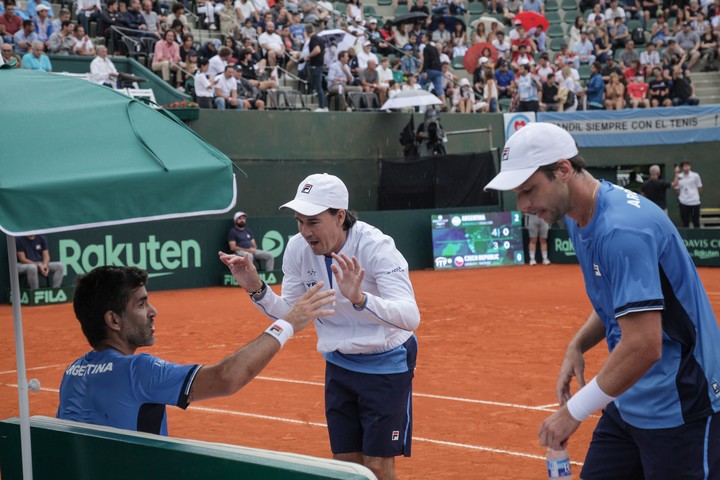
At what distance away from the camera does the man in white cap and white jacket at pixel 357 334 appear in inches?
201

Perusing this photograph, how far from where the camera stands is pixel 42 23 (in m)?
21.9

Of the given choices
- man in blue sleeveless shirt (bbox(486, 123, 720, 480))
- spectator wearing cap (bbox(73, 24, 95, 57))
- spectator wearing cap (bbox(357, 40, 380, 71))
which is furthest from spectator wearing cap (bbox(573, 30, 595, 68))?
man in blue sleeveless shirt (bbox(486, 123, 720, 480))

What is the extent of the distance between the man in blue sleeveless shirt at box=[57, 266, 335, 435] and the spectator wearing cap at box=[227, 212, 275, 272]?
53.7 feet

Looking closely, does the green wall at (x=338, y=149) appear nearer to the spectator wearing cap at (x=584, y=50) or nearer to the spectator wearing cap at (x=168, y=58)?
the spectator wearing cap at (x=168, y=58)

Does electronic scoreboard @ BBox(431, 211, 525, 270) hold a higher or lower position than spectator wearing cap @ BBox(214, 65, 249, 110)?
lower

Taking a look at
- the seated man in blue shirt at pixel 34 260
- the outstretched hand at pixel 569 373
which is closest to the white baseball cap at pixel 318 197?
the outstretched hand at pixel 569 373

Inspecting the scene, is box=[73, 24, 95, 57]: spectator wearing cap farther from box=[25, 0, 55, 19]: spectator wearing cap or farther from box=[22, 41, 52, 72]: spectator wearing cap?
box=[22, 41, 52, 72]: spectator wearing cap

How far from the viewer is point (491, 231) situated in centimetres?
2466

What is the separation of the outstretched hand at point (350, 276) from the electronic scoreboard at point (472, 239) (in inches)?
771

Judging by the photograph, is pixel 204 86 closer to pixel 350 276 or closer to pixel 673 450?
pixel 350 276

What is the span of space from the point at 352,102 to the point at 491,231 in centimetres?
527

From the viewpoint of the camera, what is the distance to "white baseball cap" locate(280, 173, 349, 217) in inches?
199

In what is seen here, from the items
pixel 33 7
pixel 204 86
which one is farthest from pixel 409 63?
pixel 33 7

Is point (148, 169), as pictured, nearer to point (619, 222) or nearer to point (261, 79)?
point (619, 222)
